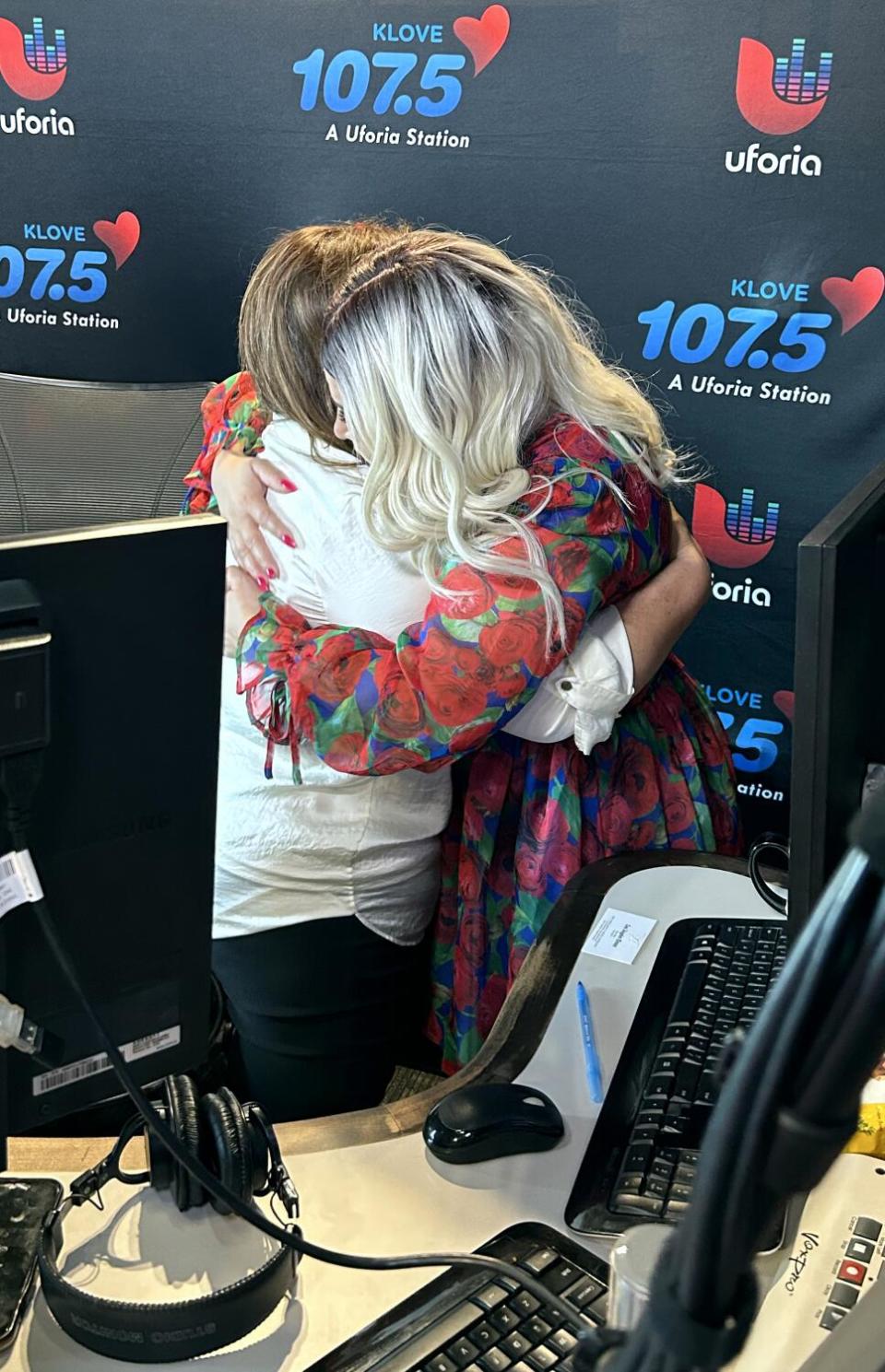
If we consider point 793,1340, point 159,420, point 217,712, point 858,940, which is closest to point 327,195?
point 159,420

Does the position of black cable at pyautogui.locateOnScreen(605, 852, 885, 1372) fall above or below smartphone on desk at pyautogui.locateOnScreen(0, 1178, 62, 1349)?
above

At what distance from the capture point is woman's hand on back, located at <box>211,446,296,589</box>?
5.53 feet

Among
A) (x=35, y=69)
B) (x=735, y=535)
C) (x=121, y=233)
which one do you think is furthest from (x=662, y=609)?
(x=35, y=69)

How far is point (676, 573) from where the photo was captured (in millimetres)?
1701

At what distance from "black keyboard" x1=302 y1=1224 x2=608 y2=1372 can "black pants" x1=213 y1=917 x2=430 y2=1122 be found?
744mm

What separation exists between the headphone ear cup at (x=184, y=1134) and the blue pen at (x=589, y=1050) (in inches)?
15.2

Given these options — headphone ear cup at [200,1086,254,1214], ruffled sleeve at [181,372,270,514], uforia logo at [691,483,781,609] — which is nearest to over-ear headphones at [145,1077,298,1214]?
headphone ear cup at [200,1086,254,1214]

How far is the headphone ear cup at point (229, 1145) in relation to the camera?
2.89ft

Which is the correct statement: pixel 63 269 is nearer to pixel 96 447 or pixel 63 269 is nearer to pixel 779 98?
pixel 96 447

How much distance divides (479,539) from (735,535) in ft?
4.78

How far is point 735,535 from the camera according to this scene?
283 centimetres

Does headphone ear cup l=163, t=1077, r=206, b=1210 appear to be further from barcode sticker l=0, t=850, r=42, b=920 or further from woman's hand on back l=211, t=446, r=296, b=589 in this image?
woman's hand on back l=211, t=446, r=296, b=589

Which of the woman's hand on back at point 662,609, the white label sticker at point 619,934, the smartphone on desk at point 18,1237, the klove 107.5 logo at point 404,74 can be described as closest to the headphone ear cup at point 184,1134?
the smartphone on desk at point 18,1237

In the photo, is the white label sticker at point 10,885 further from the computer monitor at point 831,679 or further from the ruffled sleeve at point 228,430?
the ruffled sleeve at point 228,430
